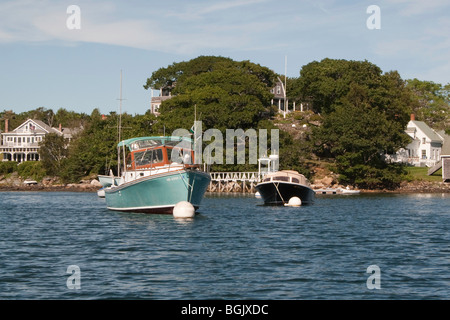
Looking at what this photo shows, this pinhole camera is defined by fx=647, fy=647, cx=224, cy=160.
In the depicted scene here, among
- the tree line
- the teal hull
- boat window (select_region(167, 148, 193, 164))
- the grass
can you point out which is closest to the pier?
the tree line

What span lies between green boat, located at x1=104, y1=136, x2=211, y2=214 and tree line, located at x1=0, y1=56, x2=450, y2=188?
35.2 meters

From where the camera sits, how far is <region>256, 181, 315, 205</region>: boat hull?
57.2 meters

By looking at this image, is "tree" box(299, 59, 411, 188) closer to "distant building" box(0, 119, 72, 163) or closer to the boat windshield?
the boat windshield

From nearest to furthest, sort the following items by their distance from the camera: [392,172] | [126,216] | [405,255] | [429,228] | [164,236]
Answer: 1. [405,255]
2. [164,236]
3. [429,228]
4. [126,216]
5. [392,172]

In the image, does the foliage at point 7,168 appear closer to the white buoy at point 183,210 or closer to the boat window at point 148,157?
the boat window at point 148,157

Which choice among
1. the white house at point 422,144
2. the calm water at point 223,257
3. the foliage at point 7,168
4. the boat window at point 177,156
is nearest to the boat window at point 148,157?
the boat window at point 177,156

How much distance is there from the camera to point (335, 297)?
18.9 meters

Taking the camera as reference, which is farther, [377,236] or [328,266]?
[377,236]

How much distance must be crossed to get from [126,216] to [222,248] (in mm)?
16414

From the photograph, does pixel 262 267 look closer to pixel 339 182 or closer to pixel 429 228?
pixel 429 228

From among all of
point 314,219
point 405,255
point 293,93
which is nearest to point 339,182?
point 293,93

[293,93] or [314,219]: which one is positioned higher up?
[293,93]

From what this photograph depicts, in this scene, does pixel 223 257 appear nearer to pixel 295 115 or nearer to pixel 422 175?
pixel 422 175

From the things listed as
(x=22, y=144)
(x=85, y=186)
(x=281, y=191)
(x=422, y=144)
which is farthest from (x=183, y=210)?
(x=22, y=144)
